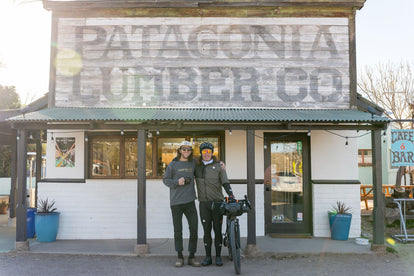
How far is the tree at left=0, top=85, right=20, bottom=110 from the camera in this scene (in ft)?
67.1

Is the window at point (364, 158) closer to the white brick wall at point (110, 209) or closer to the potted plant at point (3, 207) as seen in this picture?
the white brick wall at point (110, 209)

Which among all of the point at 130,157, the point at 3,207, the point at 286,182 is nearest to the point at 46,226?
the point at 130,157

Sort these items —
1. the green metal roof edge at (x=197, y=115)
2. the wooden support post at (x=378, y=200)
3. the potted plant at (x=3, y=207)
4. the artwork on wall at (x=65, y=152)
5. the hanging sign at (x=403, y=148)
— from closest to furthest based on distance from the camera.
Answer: the green metal roof edge at (x=197, y=115) < the wooden support post at (x=378, y=200) < the hanging sign at (x=403, y=148) < the artwork on wall at (x=65, y=152) < the potted plant at (x=3, y=207)

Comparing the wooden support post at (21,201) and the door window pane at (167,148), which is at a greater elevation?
the door window pane at (167,148)

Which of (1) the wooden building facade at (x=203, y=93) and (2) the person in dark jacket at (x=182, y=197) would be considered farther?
(1) the wooden building facade at (x=203, y=93)

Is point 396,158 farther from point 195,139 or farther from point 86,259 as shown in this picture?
point 86,259

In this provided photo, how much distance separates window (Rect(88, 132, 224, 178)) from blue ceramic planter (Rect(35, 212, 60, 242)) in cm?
130

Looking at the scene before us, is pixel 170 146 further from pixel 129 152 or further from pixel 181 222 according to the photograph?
pixel 181 222

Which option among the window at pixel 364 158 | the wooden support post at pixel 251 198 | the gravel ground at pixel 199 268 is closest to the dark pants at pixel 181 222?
the gravel ground at pixel 199 268

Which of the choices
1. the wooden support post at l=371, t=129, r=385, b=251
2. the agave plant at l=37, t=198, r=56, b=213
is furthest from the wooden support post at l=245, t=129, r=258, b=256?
the agave plant at l=37, t=198, r=56, b=213

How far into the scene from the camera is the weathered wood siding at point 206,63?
7910 millimetres

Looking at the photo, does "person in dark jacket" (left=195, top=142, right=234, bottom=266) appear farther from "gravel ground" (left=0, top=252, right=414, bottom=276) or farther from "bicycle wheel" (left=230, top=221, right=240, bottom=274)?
"gravel ground" (left=0, top=252, right=414, bottom=276)

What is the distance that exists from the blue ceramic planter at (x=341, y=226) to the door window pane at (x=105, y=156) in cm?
511

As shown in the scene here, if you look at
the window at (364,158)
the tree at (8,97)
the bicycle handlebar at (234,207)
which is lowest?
the bicycle handlebar at (234,207)
